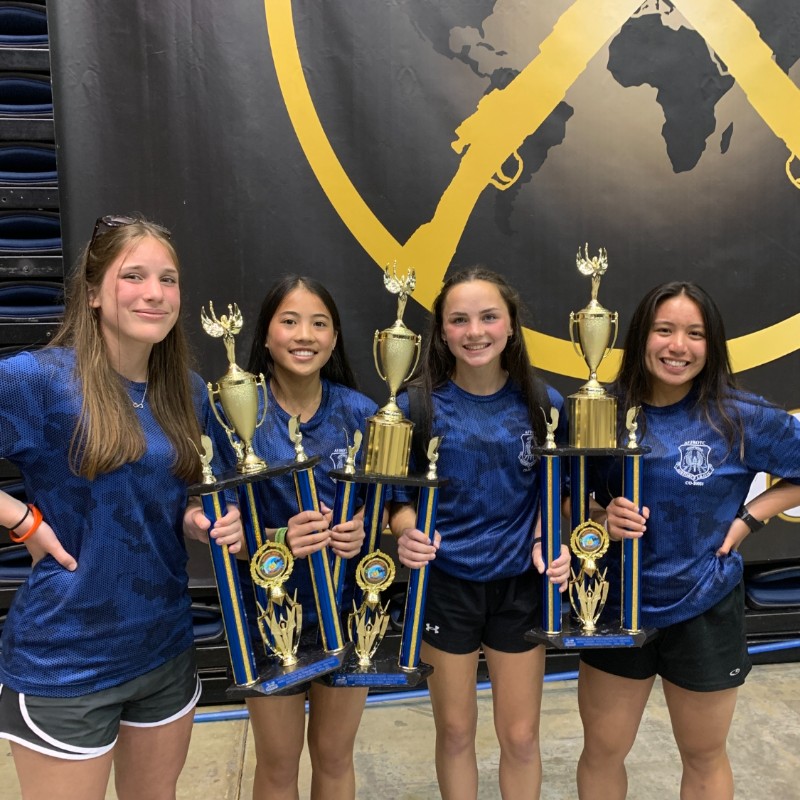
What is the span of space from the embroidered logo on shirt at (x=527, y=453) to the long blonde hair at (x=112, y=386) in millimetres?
856

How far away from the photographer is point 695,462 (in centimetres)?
172

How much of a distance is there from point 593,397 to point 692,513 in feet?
1.36

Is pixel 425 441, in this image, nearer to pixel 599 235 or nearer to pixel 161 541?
pixel 161 541

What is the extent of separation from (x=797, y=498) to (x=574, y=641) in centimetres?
76

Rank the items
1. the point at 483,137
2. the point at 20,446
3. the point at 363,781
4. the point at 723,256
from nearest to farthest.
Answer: the point at 20,446, the point at 363,781, the point at 483,137, the point at 723,256

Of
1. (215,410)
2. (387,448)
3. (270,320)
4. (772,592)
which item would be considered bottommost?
(772,592)

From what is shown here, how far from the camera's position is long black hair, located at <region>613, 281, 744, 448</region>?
1.74 m

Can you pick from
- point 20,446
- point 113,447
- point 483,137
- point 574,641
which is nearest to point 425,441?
point 574,641

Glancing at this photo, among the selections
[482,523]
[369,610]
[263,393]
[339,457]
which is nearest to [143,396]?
[263,393]

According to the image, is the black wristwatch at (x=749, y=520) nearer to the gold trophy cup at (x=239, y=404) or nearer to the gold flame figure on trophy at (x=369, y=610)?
the gold flame figure on trophy at (x=369, y=610)

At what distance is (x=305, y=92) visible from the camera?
2688 mm

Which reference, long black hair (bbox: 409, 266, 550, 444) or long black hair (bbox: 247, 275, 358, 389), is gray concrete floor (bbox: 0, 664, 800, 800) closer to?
long black hair (bbox: 409, 266, 550, 444)

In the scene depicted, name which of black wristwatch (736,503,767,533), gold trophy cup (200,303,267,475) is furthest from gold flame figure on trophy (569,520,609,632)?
gold trophy cup (200,303,267,475)

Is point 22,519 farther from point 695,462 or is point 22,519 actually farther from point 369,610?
point 695,462
